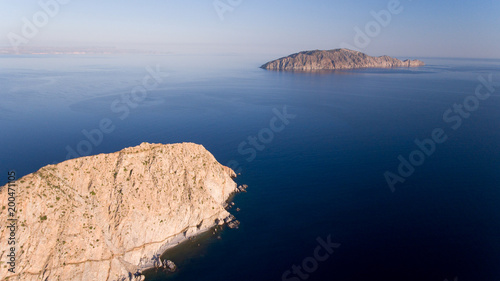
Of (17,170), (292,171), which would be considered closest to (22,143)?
(17,170)

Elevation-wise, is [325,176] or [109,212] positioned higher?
[109,212]

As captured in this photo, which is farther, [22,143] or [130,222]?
[22,143]

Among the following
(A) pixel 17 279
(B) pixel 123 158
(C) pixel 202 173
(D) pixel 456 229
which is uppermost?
(B) pixel 123 158

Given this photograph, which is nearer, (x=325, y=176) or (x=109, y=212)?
(x=109, y=212)

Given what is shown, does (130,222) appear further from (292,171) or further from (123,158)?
(292,171)

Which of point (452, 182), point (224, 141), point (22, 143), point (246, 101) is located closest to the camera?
point (452, 182)
